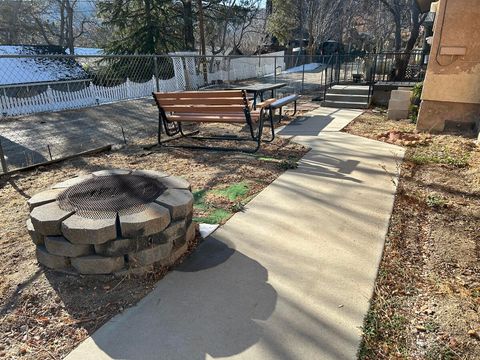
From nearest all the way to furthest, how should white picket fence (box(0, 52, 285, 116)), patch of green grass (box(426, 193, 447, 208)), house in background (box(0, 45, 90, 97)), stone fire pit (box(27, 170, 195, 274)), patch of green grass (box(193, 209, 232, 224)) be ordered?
stone fire pit (box(27, 170, 195, 274))
patch of green grass (box(193, 209, 232, 224))
patch of green grass (box(426, 193, 447, 208))
white picket fence (box(0, 52, 285, 116))
house in background (box(0, 45, 90, 97))

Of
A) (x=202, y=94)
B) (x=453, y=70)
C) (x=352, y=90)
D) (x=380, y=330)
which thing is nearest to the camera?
(x=380, y=330)

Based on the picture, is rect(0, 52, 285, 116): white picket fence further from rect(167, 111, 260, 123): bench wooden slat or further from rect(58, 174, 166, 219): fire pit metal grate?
rect(58, 174, 166, 219): fire pit metal grate

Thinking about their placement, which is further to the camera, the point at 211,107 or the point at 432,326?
the point at 211,107

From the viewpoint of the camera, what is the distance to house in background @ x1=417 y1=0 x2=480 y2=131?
615cm

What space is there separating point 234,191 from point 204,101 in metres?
2.07

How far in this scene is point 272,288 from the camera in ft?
7.84

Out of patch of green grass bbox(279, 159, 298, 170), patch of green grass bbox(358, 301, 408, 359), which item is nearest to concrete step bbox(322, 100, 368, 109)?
patch of green grass bbox(279, 159, 298, 170)

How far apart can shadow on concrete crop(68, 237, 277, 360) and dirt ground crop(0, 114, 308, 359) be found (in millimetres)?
149

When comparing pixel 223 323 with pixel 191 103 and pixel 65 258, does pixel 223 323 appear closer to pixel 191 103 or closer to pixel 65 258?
pixel 65 258

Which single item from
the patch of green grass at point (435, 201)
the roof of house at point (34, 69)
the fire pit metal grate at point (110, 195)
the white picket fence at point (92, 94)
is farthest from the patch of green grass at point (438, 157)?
the roof of house at point (34, 69)

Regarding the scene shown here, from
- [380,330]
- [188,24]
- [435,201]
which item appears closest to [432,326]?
[380,330]

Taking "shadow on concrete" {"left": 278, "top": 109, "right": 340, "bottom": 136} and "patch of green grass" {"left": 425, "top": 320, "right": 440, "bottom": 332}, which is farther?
"shadow on concrete" {"left": 278, "top": 109, "right": 340, "bottom": 136}

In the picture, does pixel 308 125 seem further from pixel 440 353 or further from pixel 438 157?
pixel 440 353

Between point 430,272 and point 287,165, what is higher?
point 287,165
